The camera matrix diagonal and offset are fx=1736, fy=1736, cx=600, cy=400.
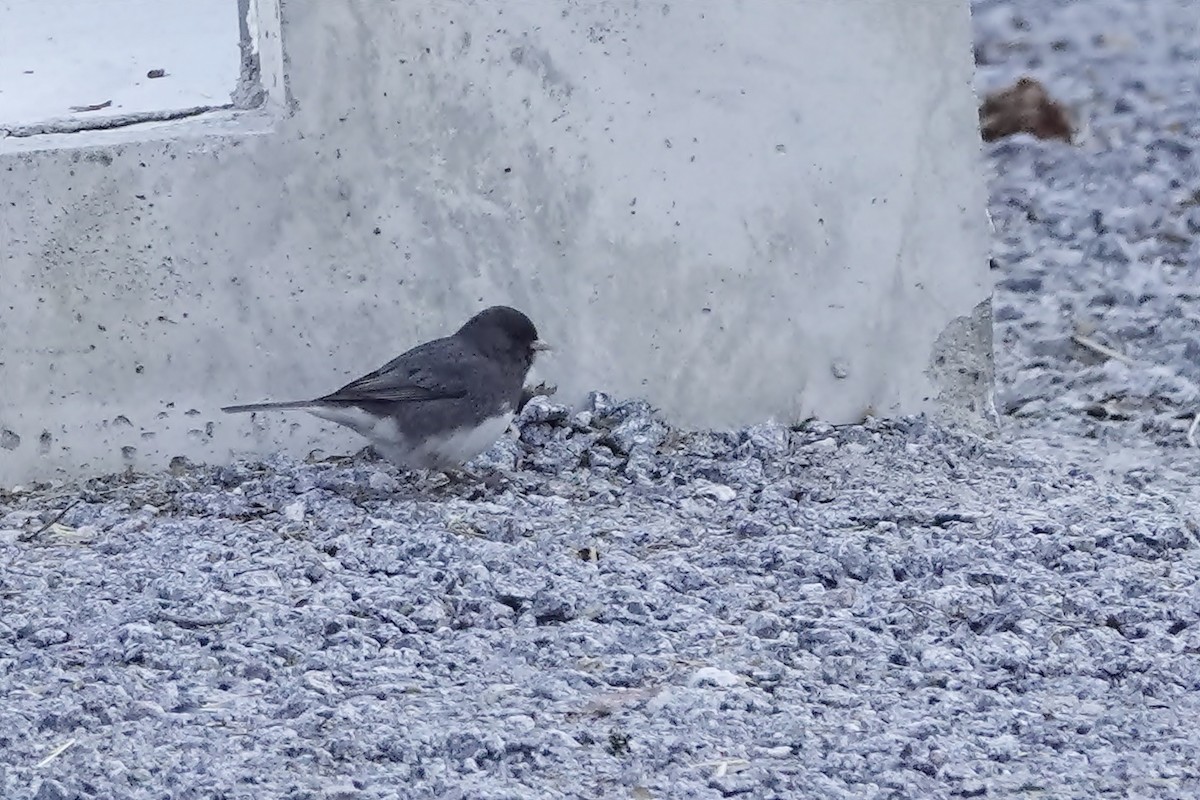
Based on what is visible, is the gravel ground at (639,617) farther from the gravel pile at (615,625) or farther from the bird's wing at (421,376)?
the bird's wing at (421,376)

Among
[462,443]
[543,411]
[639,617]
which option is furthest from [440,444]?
[639,617]

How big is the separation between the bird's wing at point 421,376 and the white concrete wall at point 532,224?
0.10m

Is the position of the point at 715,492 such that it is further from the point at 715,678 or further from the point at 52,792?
the point at 52,792

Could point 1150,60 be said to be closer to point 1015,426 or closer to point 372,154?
point 1015,426

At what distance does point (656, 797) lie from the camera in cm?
218

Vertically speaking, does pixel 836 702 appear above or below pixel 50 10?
below

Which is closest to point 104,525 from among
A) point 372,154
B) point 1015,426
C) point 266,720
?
point 372,154

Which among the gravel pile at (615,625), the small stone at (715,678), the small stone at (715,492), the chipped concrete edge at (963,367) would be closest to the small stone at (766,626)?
the gravel pile at (615,625)

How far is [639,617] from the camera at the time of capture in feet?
9.31

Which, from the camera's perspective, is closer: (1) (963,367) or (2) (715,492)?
(2) (715,492)

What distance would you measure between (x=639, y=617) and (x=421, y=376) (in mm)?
1017

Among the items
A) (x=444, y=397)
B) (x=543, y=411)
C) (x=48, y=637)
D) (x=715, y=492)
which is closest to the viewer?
(x=48, y=637)

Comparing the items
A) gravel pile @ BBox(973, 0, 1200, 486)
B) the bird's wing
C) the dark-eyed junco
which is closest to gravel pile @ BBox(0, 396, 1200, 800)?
the dark-eyed junco

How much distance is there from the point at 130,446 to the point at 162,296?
12.7 inches
